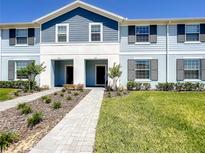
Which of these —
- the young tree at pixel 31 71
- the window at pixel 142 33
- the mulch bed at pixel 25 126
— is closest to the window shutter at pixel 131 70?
the window at pixel 142 33

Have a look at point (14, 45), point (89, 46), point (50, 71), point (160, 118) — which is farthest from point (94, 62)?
point (160, 118)

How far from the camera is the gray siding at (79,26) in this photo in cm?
2077

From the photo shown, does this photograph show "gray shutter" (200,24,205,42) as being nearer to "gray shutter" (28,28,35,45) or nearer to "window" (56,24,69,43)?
"window" (56,24,69,43)

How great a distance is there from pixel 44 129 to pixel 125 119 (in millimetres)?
2891

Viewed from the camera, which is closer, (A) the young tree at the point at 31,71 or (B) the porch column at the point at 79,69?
(A) the young tree at the point at 31,71

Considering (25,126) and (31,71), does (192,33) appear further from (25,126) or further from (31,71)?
(25,126)

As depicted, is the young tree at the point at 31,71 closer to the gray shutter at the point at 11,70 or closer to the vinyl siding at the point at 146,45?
the gray shutter at the point at 11,70

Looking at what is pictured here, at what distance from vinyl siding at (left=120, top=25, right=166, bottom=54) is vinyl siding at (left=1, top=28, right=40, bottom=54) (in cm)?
787

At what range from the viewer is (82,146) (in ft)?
18.4

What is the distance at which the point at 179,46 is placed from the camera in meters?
20.5

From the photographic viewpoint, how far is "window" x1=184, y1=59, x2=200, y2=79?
798 inches

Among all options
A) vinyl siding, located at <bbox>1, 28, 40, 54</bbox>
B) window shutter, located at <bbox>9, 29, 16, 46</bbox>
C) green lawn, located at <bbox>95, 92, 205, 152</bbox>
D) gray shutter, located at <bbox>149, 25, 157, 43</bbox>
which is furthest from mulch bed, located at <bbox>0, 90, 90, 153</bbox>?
window shutter, located at <bbox>9, 29, 16, 46</bbox>

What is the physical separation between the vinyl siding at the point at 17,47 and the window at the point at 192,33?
44.3 ft

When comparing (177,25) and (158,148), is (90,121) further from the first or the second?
(177,25)
